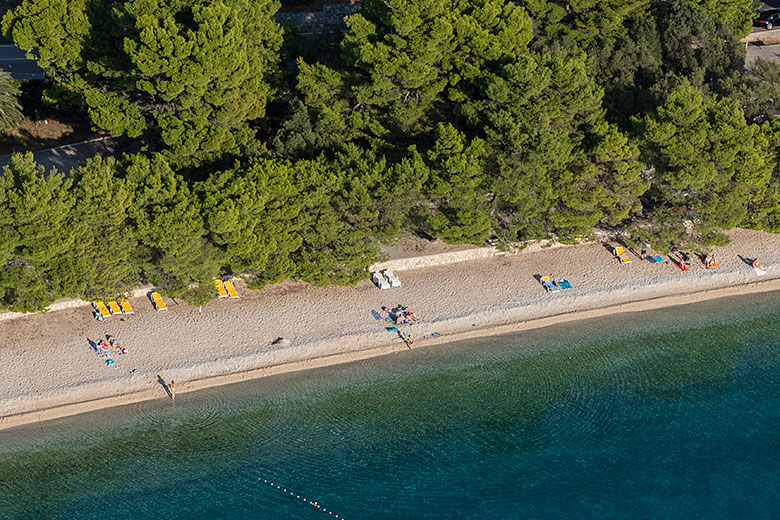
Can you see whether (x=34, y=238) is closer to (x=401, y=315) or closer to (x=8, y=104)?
(x=8, y=104)

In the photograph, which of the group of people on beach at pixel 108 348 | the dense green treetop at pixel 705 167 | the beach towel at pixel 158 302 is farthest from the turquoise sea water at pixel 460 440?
the dense green treetop at pixel 705 167

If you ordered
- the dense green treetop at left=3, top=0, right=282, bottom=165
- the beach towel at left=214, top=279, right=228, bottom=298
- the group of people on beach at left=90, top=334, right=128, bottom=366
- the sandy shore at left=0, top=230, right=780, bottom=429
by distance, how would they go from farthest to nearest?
the beach towel at left=214, top=279, right=228, bottom=298, the dense green treetop at left=3, top=0, right=282, bottom=165, the group of people on beach at left=90, top=334, right=128, bottom=366, the sandy shore at left=0, top=230, right=780, bottom=429

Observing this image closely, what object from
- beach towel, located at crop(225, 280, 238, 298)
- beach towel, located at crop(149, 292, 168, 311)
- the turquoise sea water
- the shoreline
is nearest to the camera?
the turquoise sea water

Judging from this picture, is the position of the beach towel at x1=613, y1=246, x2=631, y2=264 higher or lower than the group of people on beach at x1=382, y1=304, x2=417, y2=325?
lower

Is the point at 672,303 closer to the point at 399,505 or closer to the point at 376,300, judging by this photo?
the point at 376,300

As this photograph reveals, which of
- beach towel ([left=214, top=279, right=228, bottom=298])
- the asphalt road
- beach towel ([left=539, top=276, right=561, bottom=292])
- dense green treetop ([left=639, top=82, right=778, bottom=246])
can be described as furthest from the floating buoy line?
the asphalt road

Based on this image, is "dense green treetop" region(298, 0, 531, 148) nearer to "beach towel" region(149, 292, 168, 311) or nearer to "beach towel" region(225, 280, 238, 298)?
"beach towel" region(225, 280, 238, 298)
